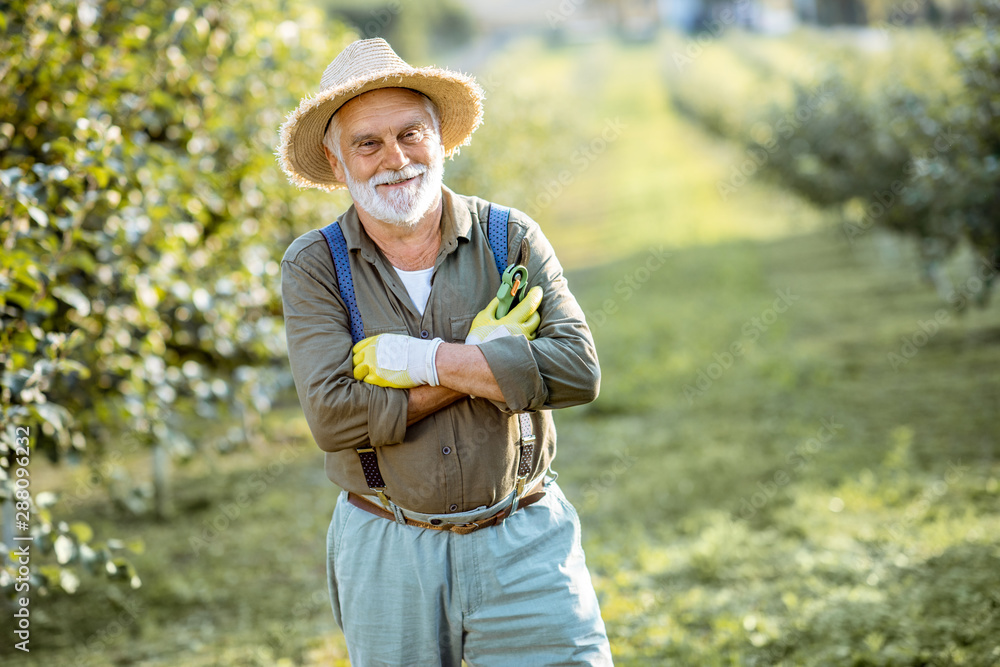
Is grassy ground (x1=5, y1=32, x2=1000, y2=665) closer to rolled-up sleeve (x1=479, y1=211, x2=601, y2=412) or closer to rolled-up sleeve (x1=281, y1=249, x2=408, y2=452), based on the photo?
rolled-up sleeve (x1=479, y1=211, x2=601, y2=412)

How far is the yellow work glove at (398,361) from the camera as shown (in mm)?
2268

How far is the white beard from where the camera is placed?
2.38m

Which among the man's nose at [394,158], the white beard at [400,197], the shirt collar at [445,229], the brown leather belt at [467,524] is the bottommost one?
the brown leather belt at [467,524]

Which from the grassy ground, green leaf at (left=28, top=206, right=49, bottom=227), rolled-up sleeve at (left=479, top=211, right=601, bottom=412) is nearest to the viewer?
rolled-up sleeve at (left=479, top=211, right=601, bottom=412)

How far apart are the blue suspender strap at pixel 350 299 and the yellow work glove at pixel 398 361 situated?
13 cm

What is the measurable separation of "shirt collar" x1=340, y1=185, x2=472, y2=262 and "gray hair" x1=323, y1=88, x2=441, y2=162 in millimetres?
186

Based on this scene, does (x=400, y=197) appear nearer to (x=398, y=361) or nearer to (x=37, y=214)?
(x=398, y=361)

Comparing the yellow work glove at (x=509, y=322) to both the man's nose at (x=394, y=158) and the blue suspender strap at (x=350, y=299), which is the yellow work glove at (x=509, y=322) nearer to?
the blue suspender strap at (x=350, y=299)

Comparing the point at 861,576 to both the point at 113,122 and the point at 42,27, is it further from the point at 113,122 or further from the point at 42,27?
the point at 42,27

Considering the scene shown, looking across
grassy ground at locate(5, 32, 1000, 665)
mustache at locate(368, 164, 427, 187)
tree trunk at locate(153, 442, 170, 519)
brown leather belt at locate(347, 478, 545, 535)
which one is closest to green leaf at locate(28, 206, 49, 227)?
mustache at locate(368, 164, 427, 187)

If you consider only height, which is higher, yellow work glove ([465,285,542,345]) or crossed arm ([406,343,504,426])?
yellow work glove ([465,285,542,345])

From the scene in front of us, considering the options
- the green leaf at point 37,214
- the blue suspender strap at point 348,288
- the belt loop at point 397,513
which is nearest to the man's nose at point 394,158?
the blue suspender strap at point 348,288

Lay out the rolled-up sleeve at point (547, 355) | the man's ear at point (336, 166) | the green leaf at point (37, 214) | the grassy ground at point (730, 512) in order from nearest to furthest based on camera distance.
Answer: the rolled-up sleeve at point (547, 355)
the man's ear at point (336, 166)
the green leaf at point (37, 214)
the grassy ground at point (730, 512)

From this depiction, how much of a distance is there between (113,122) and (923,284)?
40.0 feet
